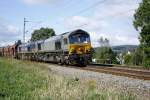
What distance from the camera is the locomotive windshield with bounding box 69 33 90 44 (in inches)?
1435

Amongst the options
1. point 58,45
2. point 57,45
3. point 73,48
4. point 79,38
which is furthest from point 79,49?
point 57,45

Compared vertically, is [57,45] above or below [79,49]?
above

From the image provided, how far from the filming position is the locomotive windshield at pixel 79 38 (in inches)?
1435

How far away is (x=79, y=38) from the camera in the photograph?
121 feet

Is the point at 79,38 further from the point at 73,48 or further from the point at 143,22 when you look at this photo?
the point at 143,22

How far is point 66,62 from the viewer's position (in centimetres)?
3725

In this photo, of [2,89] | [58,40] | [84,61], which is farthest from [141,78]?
[58,40]

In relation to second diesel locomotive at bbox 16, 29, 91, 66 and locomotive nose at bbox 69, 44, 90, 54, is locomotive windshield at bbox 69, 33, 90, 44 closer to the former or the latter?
second diesel locomotive at bbox 16, 29, 91, 66

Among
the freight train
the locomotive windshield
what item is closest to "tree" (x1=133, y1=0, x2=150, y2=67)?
the freight train

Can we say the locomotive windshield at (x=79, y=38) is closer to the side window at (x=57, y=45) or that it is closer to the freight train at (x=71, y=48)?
the freight train at (x=71, y=48)

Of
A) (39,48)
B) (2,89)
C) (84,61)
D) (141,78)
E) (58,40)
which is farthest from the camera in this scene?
(39,48)

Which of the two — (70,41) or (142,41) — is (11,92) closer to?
(70,41)

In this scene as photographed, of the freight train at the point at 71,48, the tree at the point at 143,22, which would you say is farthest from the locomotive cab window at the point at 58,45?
the tree at the point at 143,22

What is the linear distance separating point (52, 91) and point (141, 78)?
326 inches
